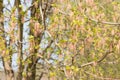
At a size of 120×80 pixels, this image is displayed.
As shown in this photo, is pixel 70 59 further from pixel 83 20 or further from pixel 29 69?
pixel 29 69

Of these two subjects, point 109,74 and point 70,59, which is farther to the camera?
point 109,74

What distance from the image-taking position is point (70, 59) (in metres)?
7.62

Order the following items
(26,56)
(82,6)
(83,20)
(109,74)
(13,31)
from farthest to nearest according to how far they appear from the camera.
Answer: (109,74), (26,56), (13,31), (82,6), (83,20)

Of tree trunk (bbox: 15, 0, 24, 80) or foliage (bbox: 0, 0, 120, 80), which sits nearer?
foliage (bbox: 0, 0, 120, 80)

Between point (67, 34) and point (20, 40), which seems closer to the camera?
point (67, 34)

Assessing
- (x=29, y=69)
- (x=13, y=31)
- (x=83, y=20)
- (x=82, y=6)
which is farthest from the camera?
(x=29, y=69)

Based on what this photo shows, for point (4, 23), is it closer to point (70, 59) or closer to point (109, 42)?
point (70, 59)

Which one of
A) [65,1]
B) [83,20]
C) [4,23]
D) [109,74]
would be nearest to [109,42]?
[83,20]

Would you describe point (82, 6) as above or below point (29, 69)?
above

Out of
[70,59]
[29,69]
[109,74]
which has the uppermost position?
[70,59]

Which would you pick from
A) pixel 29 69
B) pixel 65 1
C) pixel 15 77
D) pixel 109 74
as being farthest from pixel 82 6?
pixel 109 74

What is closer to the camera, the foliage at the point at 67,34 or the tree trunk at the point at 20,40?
the foliage at the point at 67,34

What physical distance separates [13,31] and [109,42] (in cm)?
254

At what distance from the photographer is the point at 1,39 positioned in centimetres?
870
